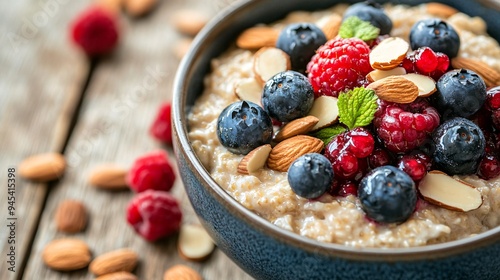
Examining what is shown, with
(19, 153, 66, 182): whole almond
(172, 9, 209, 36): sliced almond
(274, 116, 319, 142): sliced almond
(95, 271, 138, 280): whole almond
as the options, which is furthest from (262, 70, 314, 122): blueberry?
(172, 9, 209, 36): sliced almond

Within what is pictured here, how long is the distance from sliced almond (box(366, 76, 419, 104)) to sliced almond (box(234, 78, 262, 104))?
1.14 ft

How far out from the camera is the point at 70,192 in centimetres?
234

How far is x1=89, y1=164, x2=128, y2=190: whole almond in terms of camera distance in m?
2.33

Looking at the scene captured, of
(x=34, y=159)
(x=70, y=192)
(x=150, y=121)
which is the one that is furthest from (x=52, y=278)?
(x=150, y=121)

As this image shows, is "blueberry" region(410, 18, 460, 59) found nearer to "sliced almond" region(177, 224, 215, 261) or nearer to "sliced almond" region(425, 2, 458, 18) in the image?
"sliced almond" region(425, 2, 458, 18)

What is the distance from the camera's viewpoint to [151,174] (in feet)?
7.36

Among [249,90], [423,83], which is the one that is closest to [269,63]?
[249,90]

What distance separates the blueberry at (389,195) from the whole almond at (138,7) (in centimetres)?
172

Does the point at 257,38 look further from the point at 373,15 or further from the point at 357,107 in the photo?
the point at 357,107

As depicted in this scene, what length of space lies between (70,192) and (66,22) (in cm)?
95

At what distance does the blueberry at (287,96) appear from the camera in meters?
1.70

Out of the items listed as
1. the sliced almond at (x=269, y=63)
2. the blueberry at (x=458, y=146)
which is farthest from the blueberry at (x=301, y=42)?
the blueberry at (x=458, y=146)

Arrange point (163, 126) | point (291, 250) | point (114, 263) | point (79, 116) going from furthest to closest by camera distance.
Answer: point (79, 116) → point (163, 126) → point (114, 263) → point (291, 250)

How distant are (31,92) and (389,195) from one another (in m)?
1.69
